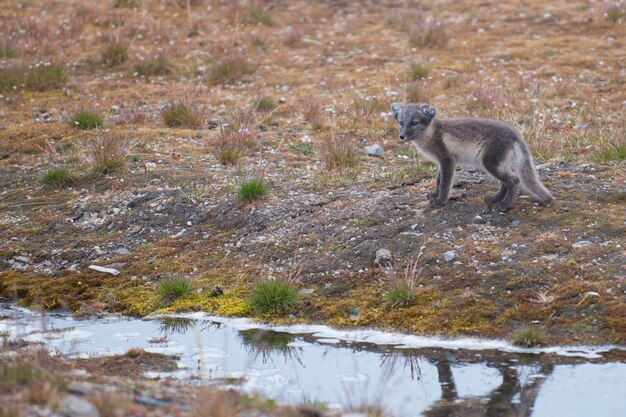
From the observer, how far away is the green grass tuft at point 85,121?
517 inches

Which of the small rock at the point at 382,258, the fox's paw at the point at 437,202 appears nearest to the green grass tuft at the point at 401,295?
the small rock at the point at 382,258

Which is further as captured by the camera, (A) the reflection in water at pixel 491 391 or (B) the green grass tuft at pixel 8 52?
(B) the green grass tuft at pixel 8 52

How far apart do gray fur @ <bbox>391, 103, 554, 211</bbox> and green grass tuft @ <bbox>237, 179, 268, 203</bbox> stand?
5.96ft

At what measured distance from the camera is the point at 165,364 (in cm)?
711

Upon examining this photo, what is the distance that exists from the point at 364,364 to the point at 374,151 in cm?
536

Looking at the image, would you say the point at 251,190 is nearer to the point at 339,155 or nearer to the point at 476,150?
the point at 339,155

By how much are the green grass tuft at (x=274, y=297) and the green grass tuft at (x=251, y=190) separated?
2.03m

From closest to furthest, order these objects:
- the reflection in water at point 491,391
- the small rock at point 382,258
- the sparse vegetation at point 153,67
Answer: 1. the reflection in water at point 491,391
2. the small rock at point 382,258
3. the sparse vegetation at point 153,67

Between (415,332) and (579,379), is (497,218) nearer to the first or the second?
(415,332)

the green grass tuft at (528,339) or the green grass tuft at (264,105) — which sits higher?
the green grass tuft at (264,105)

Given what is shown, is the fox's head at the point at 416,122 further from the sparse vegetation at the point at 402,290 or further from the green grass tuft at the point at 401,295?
the green grass tuft at the point at 401,295

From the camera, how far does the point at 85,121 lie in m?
13.1

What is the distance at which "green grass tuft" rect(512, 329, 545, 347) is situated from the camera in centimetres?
736

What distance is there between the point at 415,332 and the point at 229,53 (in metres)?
9.93
